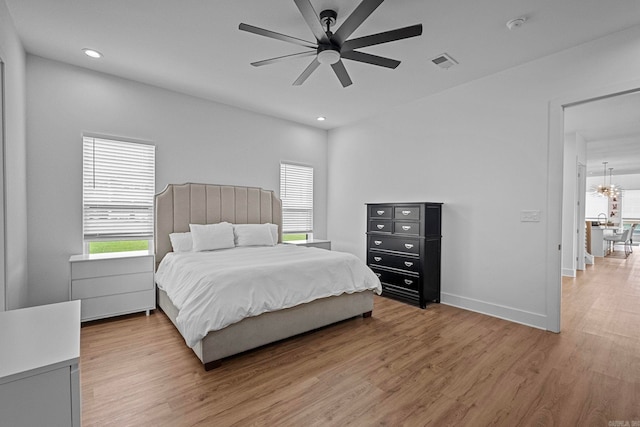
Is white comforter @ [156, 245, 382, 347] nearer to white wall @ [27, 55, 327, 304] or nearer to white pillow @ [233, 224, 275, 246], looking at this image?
white pillow @ [233, 224, 275, 246]

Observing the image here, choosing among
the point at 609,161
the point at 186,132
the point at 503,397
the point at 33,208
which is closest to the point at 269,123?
the point at 186,132

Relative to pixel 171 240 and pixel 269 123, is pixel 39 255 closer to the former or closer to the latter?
pixel 171 240

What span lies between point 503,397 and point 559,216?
6.82 feet

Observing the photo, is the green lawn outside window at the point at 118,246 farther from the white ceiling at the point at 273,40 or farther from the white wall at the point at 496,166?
the white wall at the point at 496,166

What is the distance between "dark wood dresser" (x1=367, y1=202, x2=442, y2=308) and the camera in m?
3.81

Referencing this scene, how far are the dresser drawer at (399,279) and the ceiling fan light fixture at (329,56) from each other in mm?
2822

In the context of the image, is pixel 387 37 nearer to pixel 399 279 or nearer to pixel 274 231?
pixel 399 279

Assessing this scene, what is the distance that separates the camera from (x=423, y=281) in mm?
3775

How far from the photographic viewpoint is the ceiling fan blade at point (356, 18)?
1795 millimetres

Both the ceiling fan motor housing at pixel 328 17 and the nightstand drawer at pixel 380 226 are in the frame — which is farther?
the nightstand drawer at pixel 380 226

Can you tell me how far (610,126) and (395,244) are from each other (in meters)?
4.55

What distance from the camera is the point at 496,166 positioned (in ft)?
11.6

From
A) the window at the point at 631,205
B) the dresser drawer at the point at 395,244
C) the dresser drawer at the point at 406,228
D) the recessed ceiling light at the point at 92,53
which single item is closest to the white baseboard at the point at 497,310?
the dresser drawer at the point at 395,244

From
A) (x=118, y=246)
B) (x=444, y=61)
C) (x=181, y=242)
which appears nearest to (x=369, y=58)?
(x=444, y=61)
